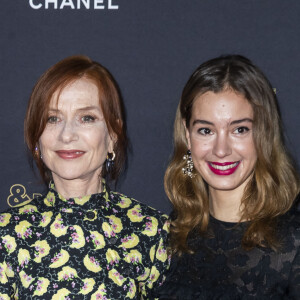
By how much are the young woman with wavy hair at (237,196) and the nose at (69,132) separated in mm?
439

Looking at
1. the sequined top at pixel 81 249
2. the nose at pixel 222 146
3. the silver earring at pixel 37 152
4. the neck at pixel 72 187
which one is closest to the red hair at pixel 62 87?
the silver earring at pixel 37 152

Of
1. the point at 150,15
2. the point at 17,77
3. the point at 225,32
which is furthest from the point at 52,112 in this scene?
the point at 225,32

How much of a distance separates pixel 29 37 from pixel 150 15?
56 cm

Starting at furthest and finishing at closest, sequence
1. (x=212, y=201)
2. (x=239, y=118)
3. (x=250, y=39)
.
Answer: (x=250, y=39)
(x=212, y=201)
(x=239, y=118)

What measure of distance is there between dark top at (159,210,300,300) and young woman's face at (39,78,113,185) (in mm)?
525

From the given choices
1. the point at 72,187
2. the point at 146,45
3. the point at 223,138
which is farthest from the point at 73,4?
the point at 223,138

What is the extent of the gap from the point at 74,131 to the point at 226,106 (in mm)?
560

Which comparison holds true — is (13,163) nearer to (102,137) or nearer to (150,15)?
(102,137)

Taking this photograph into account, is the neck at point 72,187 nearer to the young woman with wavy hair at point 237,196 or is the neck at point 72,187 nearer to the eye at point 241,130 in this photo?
the young woman with wavy hair at point 237,196

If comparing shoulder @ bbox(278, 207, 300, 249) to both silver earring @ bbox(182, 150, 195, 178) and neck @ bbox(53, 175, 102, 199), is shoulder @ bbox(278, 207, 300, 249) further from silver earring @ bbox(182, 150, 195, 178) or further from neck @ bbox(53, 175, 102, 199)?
neck @ bbox(53, 175, 102, 199)

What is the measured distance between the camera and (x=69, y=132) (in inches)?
78.0

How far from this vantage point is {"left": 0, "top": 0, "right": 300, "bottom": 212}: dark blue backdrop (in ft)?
7.94

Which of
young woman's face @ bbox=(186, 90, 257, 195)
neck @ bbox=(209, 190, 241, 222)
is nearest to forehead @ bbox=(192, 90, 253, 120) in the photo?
young woman's face @ bbox=(186, 90, 257, 195)

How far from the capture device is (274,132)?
2008 mm
